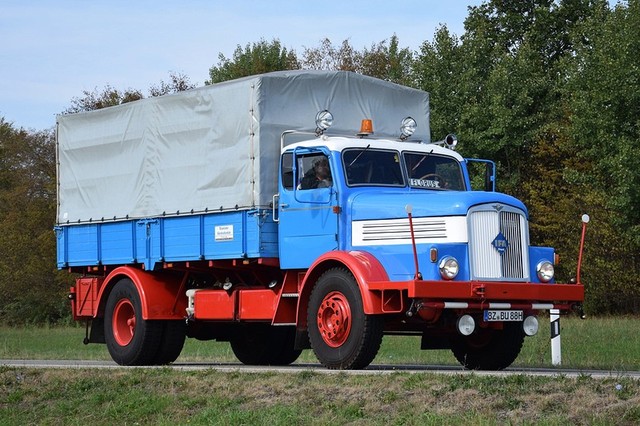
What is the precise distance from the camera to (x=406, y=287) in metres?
14.8

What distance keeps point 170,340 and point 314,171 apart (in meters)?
4.50

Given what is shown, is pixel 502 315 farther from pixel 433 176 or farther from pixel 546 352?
pixel 546 352

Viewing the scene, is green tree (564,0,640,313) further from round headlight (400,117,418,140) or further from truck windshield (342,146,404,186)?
truck windshield (342,146,404,186)

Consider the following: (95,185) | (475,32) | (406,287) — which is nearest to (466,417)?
(406,287)

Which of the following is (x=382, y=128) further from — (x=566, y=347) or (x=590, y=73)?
(x=590, y=73)

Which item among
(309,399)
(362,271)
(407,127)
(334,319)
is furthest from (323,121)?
(309,399)

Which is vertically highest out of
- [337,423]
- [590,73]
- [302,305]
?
[590,73]

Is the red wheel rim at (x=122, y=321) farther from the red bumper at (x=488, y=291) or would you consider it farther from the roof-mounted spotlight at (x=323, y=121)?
the red bumper at (x=488, y=291)

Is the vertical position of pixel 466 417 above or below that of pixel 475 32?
below

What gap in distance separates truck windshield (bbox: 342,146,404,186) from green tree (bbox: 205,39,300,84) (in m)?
47.8

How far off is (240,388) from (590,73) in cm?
3169

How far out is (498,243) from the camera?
1559 centimetres

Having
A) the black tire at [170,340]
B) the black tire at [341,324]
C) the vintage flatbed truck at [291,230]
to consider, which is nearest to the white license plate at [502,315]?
the vintage flatbed truck at [291,230]

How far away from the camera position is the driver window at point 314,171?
1684 cm
